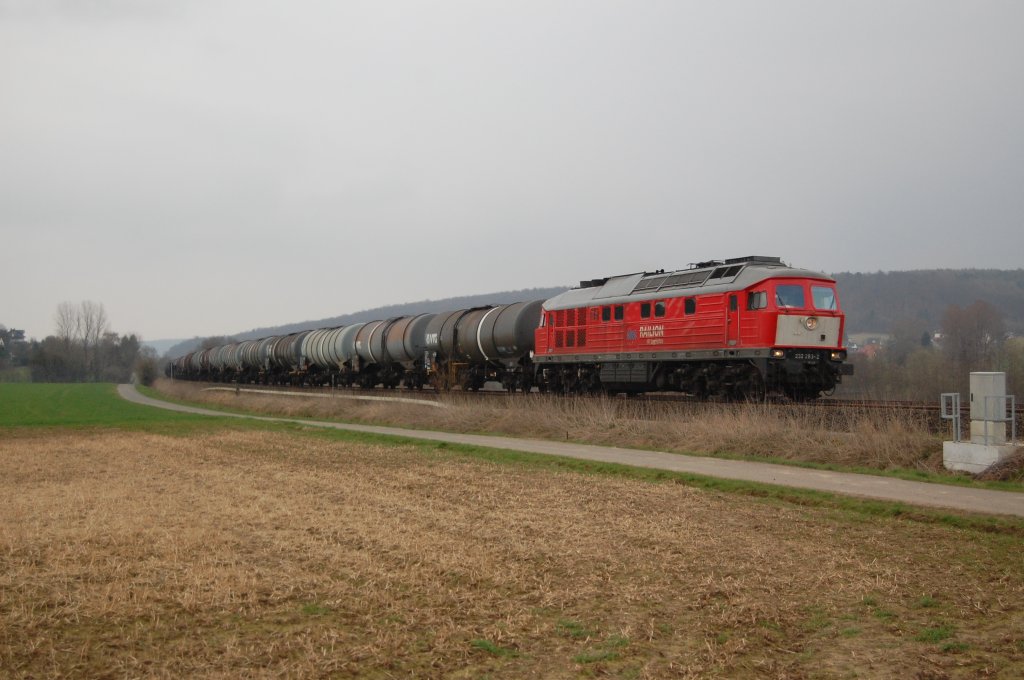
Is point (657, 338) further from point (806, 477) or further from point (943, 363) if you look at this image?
point (943, 363)

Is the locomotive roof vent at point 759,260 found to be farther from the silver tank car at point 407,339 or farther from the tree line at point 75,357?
the tree line at point 75,357

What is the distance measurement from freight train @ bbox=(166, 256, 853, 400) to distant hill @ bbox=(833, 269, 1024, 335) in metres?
95.0

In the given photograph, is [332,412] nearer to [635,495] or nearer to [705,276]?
[705,276]

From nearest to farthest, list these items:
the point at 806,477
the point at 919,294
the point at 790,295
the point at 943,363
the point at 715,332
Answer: the point at 806,477
the point at 790,295
the point at 715,332
the point at 943,363
the point at 919,294

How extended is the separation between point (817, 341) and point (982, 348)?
3461 centimetres

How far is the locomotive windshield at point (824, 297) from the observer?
23.9 m

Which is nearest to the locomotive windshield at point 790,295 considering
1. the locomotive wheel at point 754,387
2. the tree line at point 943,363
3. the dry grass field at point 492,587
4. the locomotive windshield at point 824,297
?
the locomotive windshield at point 824,297

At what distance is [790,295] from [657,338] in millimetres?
4674

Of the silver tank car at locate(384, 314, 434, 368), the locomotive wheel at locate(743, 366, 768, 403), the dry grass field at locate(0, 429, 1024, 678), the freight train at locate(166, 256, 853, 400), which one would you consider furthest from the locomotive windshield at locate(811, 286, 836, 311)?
the silver tank car at locate(384, 314, 434, 368)

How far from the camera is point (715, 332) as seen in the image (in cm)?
2462

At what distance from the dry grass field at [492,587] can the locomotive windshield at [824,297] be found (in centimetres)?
1188

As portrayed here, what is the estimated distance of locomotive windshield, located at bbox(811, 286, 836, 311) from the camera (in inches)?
941

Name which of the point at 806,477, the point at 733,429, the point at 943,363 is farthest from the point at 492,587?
the point at 943,363

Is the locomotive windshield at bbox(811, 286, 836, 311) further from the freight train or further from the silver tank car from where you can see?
the silver tank car
